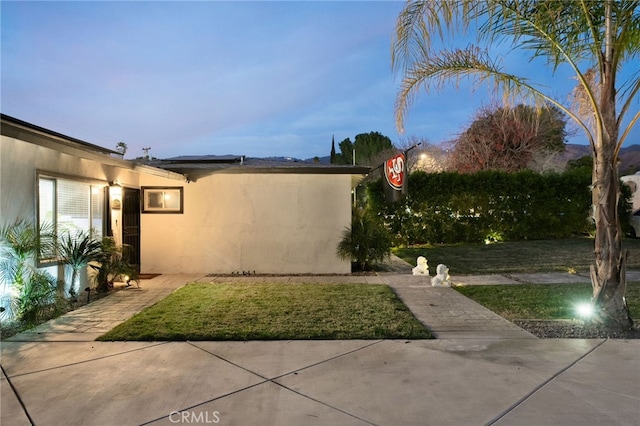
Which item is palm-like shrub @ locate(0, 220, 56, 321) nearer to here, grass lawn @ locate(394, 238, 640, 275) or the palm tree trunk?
the palm tree trunk

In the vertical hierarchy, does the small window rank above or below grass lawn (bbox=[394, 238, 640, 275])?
above

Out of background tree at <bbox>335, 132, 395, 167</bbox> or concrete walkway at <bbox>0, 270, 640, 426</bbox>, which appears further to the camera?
Result: background tree at <bbox>335, 132, 395, 167</bbox>

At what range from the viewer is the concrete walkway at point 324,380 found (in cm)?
305

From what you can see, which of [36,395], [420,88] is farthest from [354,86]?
[36,395]

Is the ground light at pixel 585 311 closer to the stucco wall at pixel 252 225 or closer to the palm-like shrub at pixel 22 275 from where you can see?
the stucco wall at pixel 252 225

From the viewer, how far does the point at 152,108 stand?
25.4 metres

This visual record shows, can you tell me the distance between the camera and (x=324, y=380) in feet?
12.1

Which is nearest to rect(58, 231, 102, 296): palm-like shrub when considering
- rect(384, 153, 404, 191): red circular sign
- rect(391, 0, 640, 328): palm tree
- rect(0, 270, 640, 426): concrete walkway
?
rect(0, 270, 640, 426): concrete walkway

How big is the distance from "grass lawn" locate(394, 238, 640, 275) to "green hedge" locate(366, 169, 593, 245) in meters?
A: 0.68

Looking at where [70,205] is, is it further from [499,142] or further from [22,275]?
[499,142]

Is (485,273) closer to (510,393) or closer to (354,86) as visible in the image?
(510,393)

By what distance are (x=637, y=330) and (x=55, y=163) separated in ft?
29.2

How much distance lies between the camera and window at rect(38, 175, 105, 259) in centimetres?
660

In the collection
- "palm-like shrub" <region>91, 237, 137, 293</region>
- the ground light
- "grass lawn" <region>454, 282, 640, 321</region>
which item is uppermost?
"palm-like shrub" <region>91, 237, 137, 293</region>
